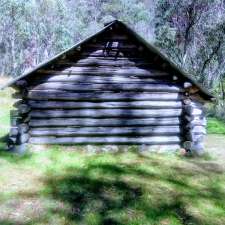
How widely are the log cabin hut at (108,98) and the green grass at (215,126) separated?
5.33 m

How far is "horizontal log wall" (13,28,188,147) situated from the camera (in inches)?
495

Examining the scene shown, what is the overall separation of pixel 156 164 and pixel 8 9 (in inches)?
1349

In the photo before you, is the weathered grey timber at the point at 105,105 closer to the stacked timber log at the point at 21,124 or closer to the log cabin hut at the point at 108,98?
the log cabin hut at the point at 108,98

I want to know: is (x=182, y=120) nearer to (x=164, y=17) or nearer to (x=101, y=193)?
(x=101, y=193)

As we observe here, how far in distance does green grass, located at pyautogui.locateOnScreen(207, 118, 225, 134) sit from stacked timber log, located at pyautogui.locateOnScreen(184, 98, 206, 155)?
4.81m

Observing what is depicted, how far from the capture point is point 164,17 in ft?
103

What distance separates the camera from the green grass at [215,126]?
18.1 m

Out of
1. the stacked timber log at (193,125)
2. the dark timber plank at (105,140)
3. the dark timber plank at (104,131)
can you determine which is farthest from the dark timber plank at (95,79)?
the dark timber plank at (105,140)

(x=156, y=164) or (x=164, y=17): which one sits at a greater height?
(x=164, y=17)

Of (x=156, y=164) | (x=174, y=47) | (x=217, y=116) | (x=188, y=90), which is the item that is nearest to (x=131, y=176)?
(x=156, y=164)

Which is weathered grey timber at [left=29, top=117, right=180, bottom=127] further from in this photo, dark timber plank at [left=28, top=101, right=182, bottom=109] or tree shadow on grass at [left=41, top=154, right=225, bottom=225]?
tree shadow on grass at [left=41, top=154, right=225, bottom=225]

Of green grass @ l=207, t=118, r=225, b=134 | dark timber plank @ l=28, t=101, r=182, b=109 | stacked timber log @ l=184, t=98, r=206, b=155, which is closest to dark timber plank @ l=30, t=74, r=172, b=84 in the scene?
dark timber plank @ l=28, t=101, r=182, b=109

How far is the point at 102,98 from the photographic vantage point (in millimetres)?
12734

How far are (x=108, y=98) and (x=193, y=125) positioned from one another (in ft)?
10.1
